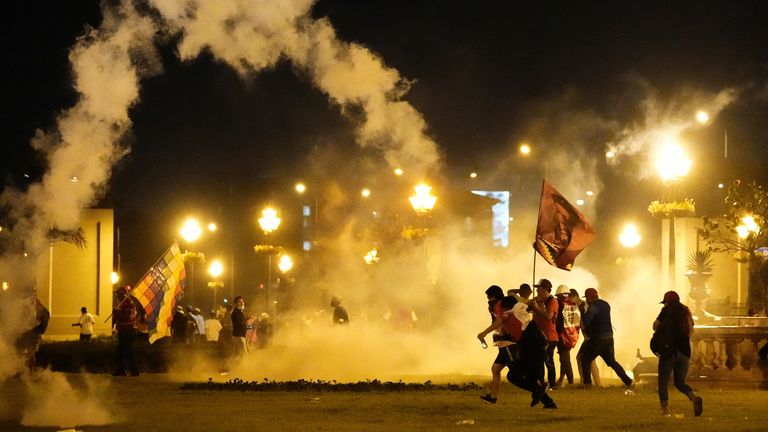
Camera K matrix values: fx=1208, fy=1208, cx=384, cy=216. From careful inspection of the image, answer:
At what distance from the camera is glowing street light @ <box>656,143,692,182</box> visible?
934 inches

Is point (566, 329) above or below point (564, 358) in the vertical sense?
above

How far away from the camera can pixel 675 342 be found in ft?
54.2

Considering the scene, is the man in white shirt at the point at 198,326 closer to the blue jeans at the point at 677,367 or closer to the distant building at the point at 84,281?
the distant building at the point at 84,281

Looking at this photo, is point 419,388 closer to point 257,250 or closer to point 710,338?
point 710,338

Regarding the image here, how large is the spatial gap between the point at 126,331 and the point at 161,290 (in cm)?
147

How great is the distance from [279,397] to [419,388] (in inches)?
113

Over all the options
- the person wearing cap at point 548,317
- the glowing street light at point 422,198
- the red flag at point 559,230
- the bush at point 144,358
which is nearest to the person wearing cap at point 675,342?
the person wearing cap at point 548,317

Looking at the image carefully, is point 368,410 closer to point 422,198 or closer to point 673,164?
point 673,164

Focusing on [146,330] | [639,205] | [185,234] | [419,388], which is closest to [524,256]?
[185,234]

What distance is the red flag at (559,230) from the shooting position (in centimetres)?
2319

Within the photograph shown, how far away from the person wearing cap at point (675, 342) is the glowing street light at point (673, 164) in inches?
299

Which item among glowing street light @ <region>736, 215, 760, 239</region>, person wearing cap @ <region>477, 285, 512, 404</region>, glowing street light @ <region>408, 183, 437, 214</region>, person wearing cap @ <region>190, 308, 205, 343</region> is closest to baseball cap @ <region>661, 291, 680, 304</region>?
A: person wearing cap @ <region>477, 285, 512, 404</region>

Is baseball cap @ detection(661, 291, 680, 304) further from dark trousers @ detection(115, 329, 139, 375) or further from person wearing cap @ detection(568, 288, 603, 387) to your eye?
dark trousers @ detection(115, 329, 139, 375)

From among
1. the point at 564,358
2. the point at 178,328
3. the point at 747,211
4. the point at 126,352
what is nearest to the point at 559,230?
the point at 564,358
